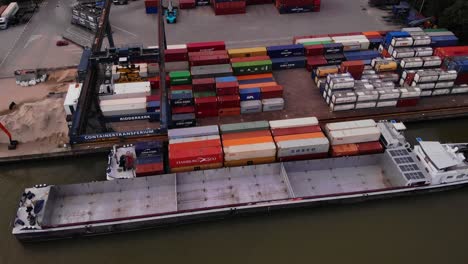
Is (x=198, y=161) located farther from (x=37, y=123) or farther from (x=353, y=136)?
(x=37, y=123)

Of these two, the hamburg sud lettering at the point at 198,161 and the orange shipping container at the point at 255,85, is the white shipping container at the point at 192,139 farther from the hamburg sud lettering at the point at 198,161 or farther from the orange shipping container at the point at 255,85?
the orange shipping container at the point at 255,85

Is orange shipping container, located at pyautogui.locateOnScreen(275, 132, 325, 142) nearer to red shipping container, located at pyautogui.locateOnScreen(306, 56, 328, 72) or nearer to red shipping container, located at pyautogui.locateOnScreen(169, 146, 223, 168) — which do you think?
red shipping container, located at pyautogui.locateOnScreen(169, 146, 223, 168)

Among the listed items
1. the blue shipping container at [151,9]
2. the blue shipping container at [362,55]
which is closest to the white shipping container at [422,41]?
the blue shipping container at [362,55]

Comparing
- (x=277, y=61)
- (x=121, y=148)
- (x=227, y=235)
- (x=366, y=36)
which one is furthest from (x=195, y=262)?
(x=366, y=36)

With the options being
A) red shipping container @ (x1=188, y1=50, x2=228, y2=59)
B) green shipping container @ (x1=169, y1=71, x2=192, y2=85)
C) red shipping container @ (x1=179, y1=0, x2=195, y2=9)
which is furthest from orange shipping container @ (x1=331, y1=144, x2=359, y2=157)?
red shipping container @ (x1=179, y1=0, x2=195, y2=9)

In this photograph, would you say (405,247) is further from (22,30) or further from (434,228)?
(22,30)
